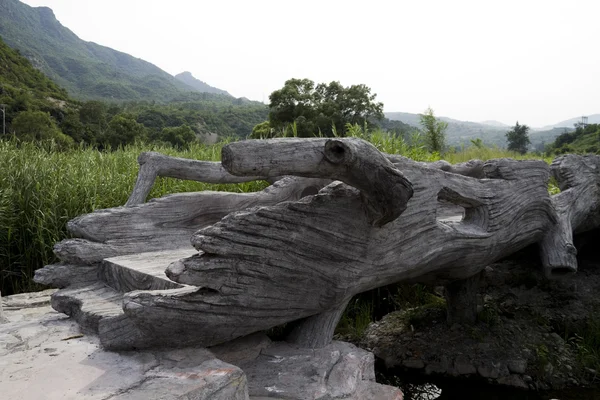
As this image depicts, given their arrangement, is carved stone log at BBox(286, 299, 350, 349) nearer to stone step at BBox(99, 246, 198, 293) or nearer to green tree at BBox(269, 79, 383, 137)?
stone step at BBox(99, 246, 198, 293)

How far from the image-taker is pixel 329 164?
5.59 feet

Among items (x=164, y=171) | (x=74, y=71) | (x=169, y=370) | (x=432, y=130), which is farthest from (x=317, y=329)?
(x=74, y=71)

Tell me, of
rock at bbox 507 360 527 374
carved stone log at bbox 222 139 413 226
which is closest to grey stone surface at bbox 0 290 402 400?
carved stone log at bbox 222 139 413 226

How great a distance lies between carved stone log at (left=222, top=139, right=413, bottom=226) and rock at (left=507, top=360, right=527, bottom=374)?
8.98 ft

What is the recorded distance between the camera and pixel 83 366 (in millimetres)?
1738

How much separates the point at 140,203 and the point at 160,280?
1319mm

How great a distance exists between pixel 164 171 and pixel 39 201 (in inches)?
78.3

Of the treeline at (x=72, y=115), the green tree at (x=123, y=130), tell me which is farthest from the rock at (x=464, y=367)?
the treeline at (x=72, y=115)

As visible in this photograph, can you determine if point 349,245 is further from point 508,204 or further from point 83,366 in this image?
point 508,204

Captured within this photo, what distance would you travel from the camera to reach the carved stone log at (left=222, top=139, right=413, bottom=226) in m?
1.56

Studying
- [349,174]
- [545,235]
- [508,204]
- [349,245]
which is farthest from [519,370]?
[349,174]

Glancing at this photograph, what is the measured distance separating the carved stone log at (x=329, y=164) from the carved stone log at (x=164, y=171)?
1.64 m

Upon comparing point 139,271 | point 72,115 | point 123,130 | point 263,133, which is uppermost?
point 72,115

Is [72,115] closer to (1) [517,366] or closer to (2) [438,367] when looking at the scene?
(2) [438,367]
